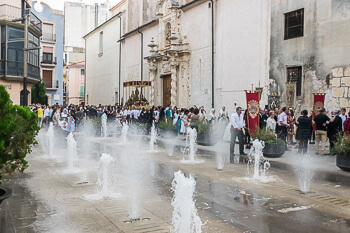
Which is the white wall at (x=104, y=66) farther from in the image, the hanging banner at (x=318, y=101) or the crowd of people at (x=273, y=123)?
the hanging banner at (x=318, y=101)

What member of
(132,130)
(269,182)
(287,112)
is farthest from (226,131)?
(269,182)

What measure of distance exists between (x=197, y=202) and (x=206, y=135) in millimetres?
9692

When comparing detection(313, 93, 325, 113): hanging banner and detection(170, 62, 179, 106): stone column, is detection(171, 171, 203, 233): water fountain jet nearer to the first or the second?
detection(313, 93, 325, 113): hanging banner

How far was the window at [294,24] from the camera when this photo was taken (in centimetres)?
1811

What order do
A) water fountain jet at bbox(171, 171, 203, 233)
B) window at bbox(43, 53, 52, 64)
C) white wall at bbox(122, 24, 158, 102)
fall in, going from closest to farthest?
1. water fountain jet at bbox(171, 171, 203, 233)
2. white wall at bbox(122, 24, 158, 102)
3. window at bbox(43, 53, 52, 64)

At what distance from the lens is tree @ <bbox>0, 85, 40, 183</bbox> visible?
5.15 meters

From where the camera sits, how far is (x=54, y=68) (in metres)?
52.1

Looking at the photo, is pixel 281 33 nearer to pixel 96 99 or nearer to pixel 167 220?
pixel 167 220

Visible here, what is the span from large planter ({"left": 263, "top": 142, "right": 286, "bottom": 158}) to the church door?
1798cm

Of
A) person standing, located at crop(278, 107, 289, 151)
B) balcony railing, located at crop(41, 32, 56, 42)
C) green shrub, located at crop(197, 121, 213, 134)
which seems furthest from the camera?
balcony railing, located at crop(41, 32, 56, 42)

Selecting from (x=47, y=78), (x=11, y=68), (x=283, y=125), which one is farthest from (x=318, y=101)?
(x=47, y=78)

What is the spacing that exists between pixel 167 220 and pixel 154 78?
27.1 meters

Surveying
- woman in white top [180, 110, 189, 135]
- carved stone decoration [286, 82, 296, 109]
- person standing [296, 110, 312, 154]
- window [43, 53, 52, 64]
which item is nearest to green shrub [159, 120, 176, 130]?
woman in white top [180, 110, 189, 135]

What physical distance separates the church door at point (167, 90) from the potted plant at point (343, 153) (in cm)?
2075
